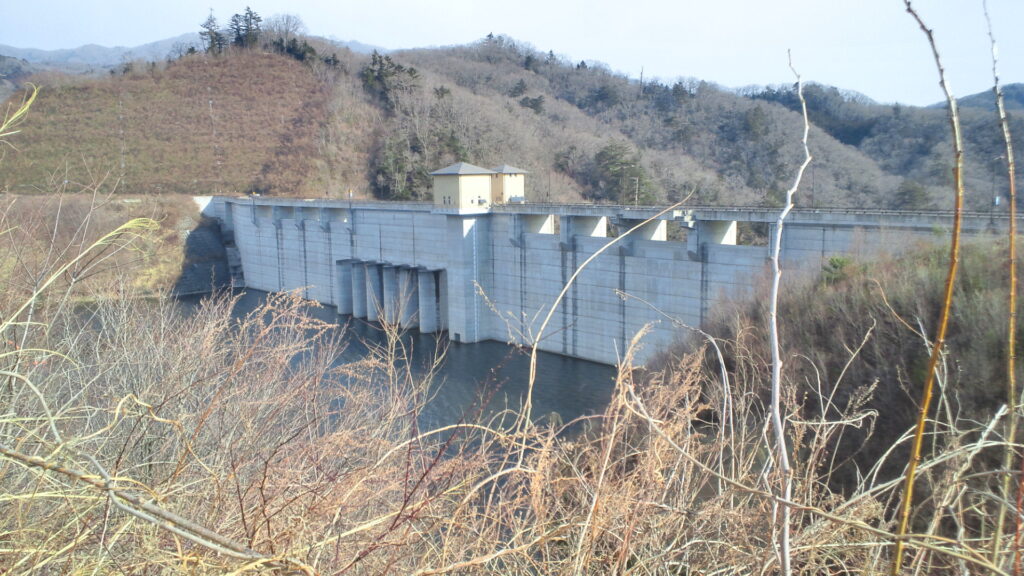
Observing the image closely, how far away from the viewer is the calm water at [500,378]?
13.6 m

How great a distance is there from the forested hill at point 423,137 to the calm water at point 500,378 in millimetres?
12930

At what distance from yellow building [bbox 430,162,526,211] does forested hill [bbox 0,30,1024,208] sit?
9.90 metres

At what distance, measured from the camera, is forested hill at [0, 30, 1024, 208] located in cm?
3192

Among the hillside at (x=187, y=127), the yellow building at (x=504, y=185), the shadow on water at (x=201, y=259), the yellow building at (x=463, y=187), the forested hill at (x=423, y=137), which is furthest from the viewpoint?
the hillside at (x=187, y=127)

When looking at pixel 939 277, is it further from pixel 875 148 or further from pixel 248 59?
A: pixel 248 59

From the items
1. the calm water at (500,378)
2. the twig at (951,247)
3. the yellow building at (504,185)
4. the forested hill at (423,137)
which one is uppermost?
the forested hill at (423,137)

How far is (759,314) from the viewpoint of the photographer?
36.9ft

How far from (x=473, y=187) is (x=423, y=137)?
47.6 feet

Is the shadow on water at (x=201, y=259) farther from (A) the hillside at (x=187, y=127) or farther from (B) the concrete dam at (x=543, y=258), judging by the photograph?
(A) the hillside at (x=187, y=127)

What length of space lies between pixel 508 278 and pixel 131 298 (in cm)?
1080

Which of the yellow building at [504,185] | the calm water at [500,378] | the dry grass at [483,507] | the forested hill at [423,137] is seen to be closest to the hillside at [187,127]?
the forested hill at [423,137]

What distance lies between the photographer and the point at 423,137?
33.8 m

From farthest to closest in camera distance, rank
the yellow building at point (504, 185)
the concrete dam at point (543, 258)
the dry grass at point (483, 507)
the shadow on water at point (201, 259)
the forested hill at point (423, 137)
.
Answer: the forested hill at point (423, 137), the shadow on water at point (201, 259), the yellow building at point (504, 185), the concrete dam at point (543, 258), the dry grass at point (483, 507)

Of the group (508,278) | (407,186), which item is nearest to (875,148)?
(407,186)
